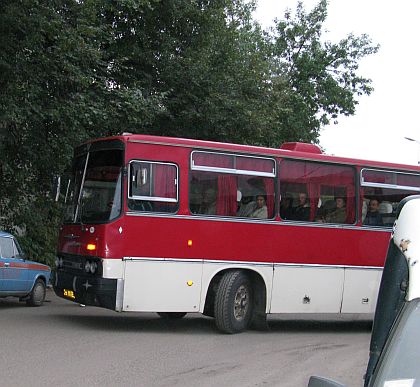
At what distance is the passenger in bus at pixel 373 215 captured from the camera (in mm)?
13023

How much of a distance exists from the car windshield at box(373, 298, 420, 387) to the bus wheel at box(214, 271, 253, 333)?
8.50 m

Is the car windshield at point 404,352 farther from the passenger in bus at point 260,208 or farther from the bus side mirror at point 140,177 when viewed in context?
the passenger in bus at point 260,208

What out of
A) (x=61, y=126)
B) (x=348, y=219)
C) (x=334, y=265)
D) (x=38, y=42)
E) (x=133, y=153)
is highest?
(x=38, y=42)

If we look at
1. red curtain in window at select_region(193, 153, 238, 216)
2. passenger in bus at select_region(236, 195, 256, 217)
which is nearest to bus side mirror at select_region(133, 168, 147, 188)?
red curtain in window at select_region(193, 153, 238, 216)

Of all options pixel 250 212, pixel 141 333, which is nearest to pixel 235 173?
pixel 250 212

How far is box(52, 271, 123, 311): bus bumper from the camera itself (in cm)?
1065

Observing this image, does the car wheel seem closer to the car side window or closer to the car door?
the car door

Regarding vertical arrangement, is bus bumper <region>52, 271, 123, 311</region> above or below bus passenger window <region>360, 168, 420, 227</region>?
below

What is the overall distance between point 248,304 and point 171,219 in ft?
6.94

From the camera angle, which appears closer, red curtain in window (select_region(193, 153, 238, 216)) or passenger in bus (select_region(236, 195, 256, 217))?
red curtain in window (select_region(193, 153, 238, 216))

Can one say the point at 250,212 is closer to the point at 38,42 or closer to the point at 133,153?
the point at 133,153

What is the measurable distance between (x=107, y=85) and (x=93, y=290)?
8323 millimetres

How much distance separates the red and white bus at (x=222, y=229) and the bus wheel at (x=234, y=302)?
0.06 ft

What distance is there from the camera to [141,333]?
1144cm
